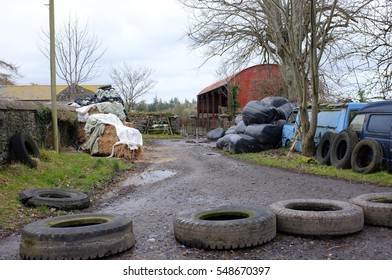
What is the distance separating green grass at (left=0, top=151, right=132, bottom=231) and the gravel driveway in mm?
638

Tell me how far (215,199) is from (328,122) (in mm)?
6883

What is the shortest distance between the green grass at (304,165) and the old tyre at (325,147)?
0.66 ft

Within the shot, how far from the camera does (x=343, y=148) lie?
37.2 ft

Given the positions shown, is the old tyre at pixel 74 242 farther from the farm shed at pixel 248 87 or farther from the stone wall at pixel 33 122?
the farm shed at pixel 248 87

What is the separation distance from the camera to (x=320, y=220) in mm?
4750

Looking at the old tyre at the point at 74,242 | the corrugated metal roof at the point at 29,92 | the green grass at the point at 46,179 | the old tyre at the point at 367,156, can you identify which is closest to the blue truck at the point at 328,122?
the old tyre at the point at 367,156

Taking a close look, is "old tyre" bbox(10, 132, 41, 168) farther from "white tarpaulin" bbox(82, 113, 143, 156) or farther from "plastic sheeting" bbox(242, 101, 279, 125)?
"plastic sheeting" bbox(242, 101, 279, 125)

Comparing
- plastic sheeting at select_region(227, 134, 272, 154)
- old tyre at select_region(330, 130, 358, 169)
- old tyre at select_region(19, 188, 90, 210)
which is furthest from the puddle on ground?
plastic sheeting at select_region(227, 134, 272, 154)

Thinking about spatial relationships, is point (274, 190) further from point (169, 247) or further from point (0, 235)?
point (0, 235)

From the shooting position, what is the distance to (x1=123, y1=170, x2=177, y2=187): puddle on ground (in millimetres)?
10125

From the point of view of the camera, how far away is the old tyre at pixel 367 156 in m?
9.55

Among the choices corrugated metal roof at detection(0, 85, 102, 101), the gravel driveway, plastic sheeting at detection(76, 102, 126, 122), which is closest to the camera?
the gravel driveway
